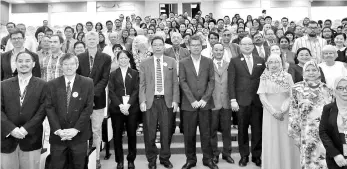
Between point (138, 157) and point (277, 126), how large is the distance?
2.05 meters

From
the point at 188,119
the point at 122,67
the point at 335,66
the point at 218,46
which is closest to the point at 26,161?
the point at 122,67

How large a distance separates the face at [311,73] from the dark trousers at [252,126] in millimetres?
1049

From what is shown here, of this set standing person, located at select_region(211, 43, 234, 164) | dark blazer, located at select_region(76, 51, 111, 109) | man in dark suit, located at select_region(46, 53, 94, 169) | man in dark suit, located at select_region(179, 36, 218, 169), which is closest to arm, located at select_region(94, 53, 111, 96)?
dark blazer, located at select_region(76, 51, 111, 109)

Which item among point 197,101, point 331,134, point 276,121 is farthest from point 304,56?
point 331,134

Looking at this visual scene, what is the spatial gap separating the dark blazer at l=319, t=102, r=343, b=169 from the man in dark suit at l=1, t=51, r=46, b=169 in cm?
272

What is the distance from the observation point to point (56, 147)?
11.1 ft

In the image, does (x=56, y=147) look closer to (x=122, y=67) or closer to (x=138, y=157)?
(x=122, y=67)

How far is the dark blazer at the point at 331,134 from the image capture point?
2.90m

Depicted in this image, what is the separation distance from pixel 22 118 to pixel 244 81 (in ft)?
9.04

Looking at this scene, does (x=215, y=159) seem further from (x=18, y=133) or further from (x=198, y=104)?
(x=18, y=133)

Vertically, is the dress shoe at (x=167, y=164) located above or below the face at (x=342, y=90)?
below

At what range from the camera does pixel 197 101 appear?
4316mm

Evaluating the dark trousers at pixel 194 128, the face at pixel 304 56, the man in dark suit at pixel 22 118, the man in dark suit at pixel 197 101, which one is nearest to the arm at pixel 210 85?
the man in dark suit at pixel 197 101

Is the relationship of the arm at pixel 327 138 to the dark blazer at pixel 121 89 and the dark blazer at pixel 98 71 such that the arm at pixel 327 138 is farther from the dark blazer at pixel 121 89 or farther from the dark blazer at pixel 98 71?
the dark blazer at pixel 98 71
